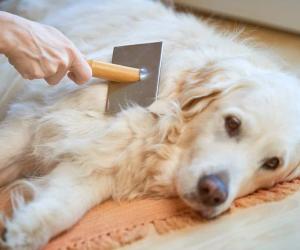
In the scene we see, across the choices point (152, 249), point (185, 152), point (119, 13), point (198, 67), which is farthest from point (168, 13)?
point (152, 249)

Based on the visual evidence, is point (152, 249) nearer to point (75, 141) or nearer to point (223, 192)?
point (223, 192)

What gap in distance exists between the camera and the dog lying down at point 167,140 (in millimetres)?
1442

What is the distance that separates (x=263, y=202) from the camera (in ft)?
5.44

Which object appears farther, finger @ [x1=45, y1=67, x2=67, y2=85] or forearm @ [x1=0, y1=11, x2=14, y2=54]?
finger @ [x1=45, y1=67, x2=67, y2=85]

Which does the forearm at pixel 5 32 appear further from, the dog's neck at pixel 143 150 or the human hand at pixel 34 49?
the dog's neck at pixel 143 150

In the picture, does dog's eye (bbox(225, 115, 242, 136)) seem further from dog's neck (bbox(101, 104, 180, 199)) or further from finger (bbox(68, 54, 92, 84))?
finger (bbox(68, 54, 92, 84))

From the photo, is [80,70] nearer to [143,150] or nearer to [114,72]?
[114,72]

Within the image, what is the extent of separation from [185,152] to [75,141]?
0.34 meters

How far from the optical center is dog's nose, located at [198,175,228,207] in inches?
54.1

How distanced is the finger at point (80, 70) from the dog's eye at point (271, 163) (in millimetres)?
591

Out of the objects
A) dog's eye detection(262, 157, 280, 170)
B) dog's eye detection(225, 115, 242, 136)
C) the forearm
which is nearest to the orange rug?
dog's eye detection(262, 157, 280, 170)

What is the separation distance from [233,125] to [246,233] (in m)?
0.33

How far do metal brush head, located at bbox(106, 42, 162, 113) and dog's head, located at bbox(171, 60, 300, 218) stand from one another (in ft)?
0.32

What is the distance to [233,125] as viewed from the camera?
1493 millimetres
